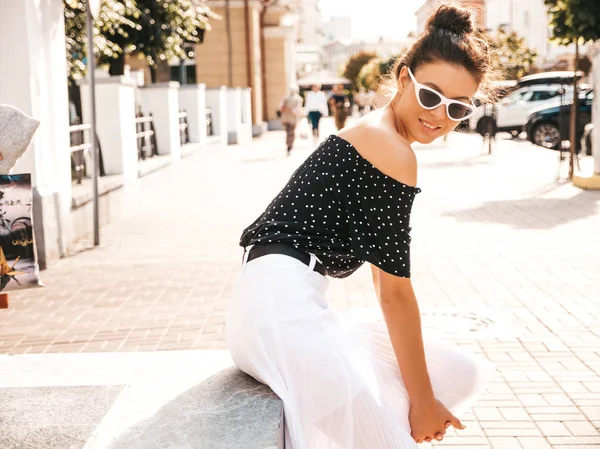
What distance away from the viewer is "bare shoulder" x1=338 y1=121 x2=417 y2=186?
2.69 metres

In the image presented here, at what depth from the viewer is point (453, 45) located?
2771 millimetres

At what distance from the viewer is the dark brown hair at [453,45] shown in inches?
109

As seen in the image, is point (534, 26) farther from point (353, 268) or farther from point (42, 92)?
point (353, 268)

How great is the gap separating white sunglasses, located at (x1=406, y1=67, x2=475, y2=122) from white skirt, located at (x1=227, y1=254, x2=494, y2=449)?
1.92ft

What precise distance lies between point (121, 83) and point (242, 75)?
78.4ft

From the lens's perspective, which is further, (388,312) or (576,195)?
(576,195)

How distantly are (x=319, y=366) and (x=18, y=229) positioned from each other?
165 inches

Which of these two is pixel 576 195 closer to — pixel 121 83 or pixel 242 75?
pixel 121 83

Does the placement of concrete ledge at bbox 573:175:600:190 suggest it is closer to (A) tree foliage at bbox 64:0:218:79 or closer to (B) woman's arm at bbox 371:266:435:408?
(A) tree foliage at bbox 64:0:218:79

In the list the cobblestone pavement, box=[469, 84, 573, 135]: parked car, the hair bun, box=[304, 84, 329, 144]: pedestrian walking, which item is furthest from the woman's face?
box=[469, 84, 573, 135]: parked car

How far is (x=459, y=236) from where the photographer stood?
1020cm

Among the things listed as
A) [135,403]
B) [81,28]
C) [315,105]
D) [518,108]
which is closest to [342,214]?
[135,403]

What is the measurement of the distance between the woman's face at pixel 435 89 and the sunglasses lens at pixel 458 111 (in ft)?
0.05

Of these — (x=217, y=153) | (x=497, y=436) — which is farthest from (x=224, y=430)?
(x=217, y=153)
